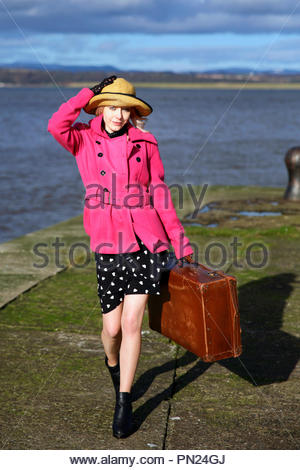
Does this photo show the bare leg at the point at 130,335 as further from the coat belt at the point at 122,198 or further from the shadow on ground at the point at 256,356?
the coat belt at the point at 122,198

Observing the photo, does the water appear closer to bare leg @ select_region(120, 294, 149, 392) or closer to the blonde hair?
the blonde hair

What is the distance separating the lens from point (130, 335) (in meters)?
3.32

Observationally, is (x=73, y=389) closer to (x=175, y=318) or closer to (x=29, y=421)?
(x=29, y=421)

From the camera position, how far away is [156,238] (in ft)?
11.0

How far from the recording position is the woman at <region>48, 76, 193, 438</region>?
130 inches

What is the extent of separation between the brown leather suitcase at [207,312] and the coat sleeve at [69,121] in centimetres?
89

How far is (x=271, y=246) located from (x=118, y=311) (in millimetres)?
4185

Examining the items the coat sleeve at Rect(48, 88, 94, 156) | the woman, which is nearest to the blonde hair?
the woman

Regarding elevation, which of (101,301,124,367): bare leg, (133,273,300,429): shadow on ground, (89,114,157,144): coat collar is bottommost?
(133,273,300,429): shadow on ground

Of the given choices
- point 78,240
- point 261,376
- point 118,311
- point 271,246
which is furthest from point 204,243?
point 118,311

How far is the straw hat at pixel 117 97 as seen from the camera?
3285mm

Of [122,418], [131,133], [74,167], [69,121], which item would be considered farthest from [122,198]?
[74,167]

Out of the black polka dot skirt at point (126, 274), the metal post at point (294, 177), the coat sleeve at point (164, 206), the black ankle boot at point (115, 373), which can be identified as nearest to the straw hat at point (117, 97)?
the coat sleeve at point (164, 206)

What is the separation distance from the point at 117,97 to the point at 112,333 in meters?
1.28
